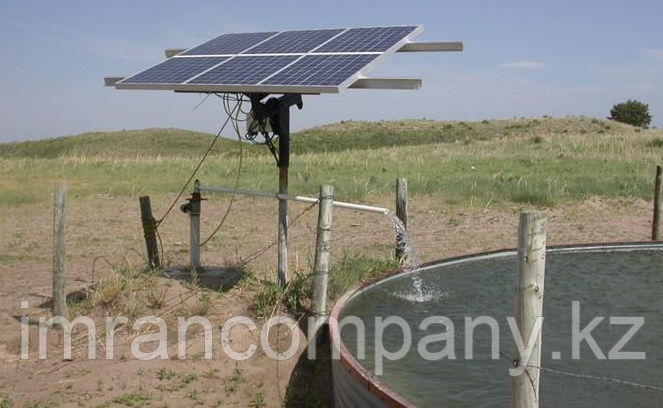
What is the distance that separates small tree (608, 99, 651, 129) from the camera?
6744 cm

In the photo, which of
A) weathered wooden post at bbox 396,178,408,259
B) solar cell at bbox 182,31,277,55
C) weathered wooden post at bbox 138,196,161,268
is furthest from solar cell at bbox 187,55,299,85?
weathered wooden post at bbox 396,178,408,259

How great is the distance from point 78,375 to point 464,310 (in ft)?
11.0

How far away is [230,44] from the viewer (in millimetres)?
8875

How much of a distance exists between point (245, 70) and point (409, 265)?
262 centimetres

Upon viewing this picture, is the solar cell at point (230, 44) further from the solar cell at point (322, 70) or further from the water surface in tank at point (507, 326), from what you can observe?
the water surface in tank at point (507, 326)

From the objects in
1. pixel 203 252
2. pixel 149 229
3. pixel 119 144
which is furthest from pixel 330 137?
pixel 149 229

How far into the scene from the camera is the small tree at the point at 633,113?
67.4 meters

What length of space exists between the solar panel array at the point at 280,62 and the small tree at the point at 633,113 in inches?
2524

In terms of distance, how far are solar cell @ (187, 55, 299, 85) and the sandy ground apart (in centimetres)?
194

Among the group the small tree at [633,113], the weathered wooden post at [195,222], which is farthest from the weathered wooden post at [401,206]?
the small tree at [633,113]

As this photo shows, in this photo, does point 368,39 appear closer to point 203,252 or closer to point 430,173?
point 203,252

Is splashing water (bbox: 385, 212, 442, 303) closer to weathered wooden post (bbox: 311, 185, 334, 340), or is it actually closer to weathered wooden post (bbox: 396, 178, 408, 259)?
weathered wooden post (bbox: 396, 178, 408, 259)

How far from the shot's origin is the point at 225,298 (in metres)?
7.30

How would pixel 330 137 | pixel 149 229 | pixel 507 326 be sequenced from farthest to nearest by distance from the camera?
pixel 330 137
pixel 149 229
pixel 507 326
